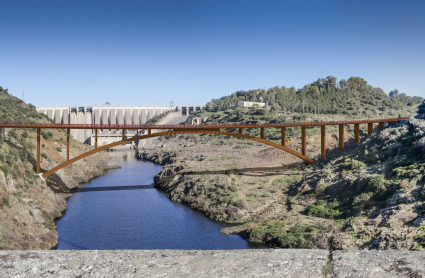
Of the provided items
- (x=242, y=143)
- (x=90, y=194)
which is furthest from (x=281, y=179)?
(x=242, y=143)

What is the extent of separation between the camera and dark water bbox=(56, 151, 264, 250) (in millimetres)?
32688

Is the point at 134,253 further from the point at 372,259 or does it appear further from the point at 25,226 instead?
the point at 25,226

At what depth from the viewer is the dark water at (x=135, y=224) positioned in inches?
1287

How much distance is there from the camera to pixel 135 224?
38906 millimetres

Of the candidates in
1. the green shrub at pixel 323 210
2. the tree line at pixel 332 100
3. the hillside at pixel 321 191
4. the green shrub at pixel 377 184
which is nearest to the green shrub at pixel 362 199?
the hillside at pixel 321 191

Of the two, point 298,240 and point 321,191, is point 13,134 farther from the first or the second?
point 298,240

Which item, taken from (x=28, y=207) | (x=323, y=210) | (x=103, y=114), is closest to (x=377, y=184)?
(x=323, y=210)

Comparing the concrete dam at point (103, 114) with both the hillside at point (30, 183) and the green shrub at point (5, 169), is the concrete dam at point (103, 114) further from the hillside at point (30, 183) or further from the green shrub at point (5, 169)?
the green shrub at point (5, 169)

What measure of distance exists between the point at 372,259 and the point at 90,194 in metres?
46.6

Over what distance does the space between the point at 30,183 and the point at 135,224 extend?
14.0 meters

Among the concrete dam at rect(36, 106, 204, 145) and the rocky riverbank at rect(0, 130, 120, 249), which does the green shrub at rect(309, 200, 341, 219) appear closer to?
the rocky riverbank at rect(0, 130, 120, 249)

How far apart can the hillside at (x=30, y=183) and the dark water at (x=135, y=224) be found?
1910 millimetres

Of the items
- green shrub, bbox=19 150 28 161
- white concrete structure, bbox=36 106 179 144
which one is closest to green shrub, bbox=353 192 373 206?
green shrub, bbox=19 150 28 161

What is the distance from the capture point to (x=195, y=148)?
8706cm
